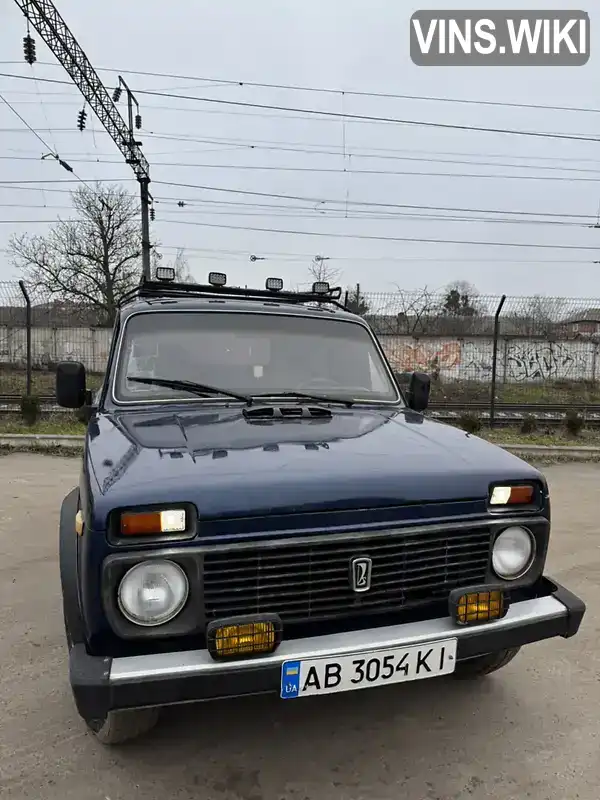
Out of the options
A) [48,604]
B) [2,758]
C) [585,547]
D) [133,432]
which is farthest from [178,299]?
[585,547]

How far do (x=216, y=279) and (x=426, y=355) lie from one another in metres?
14.0

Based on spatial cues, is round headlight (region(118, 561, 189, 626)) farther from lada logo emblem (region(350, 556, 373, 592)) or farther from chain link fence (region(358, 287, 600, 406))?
chain link fence (region(358, 287, 600, 406))

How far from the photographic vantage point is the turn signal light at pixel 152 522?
1.96 m

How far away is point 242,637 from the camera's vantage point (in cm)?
201

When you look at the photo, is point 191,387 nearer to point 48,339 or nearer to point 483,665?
point 483,665

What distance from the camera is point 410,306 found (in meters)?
15.9

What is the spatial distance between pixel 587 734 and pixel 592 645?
965 mm

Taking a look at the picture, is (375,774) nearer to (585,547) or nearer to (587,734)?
(587,734)

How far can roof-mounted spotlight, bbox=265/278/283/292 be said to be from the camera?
15.5 feet

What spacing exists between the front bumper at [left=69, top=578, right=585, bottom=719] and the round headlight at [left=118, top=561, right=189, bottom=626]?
0.14m

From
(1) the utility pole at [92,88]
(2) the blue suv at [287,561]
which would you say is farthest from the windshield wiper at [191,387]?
(1) the utility pole at [92,88]

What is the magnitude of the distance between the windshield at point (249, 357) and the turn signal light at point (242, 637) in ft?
5.06

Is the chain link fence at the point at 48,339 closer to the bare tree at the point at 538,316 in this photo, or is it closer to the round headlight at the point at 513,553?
the bare tree at the point at 538,316

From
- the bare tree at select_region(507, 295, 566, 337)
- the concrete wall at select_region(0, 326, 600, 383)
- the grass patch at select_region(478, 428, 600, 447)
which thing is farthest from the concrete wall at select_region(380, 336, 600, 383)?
the grass patch at select_region(478, 428, 600, 447)
